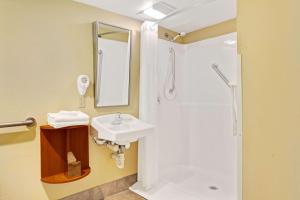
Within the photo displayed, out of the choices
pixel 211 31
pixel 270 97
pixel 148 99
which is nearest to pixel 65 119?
pixel 148 99

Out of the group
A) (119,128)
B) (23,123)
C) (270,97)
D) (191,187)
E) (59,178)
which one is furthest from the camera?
(191,187)

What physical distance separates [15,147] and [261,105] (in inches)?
73.0

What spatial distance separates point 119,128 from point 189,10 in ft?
5.11

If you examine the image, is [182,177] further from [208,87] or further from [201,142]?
[208,87]

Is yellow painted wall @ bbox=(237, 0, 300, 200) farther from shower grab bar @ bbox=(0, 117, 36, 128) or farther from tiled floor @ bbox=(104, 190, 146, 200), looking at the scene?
shower grab bar @ bbox=(0, 117, 36, 128)

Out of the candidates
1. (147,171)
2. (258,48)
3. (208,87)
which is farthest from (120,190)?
(258,48)

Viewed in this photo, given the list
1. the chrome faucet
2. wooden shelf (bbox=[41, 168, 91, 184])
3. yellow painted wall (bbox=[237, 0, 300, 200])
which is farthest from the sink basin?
yellow painted wall (bbox=[237, 0, 300, 200])

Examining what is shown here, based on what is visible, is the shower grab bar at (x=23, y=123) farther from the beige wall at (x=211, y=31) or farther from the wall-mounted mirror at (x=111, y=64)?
the beige wall at (x=211, y=31)

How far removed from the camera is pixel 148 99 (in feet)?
7.75

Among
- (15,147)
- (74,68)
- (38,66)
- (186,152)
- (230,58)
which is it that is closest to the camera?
(15,147)

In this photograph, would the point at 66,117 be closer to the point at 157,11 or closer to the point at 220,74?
the point at 157,11

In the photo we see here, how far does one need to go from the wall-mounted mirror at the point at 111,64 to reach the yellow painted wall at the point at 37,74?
80 millimetres

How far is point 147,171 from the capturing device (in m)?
2.32

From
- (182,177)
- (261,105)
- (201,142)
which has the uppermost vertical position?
(261,105)
